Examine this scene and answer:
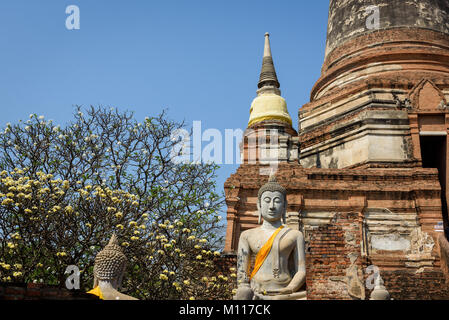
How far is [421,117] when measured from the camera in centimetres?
1491

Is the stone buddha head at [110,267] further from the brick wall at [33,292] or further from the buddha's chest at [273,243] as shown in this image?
the buddha's chest at [273,243]

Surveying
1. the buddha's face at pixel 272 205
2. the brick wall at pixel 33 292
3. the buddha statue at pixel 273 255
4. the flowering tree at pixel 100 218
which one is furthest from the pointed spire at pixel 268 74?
the brick wall at pixel 33 292

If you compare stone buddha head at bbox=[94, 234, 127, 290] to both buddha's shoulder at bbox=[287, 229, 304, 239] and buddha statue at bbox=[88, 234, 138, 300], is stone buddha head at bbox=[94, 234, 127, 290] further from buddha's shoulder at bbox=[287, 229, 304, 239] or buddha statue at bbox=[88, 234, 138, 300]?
buddha's shoulder at bbox=[287, 229, 304, 239]

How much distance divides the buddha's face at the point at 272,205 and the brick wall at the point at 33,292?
10.2 feet

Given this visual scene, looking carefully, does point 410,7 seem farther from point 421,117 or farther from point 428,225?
point 428,225

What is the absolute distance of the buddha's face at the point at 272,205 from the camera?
6930 mm

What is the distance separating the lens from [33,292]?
421 cm

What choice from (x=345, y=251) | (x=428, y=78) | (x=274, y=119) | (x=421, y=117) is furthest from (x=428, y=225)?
(x=274, y=119)

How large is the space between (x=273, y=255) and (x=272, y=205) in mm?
744

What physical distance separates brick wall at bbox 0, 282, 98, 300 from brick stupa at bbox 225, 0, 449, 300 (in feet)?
24.4

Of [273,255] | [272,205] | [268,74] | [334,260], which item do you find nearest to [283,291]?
[273,255]

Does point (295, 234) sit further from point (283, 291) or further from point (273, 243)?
point (283, 291)

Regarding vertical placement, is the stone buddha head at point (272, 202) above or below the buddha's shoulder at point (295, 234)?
above
